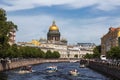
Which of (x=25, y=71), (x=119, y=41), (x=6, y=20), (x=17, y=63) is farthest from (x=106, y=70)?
(x=119, y=41)

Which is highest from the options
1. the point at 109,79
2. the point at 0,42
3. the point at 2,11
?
the point at 2,11

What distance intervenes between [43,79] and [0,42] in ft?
38.6

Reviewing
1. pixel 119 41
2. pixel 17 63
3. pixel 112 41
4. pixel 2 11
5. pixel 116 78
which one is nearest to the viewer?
pixel 116 78

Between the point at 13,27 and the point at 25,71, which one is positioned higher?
the point at 13,27

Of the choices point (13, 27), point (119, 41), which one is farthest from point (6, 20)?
point (119, 41)

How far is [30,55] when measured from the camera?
188 m

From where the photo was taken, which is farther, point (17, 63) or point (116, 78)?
point (17, 63)

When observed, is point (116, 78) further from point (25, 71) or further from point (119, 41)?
point (119, 41)

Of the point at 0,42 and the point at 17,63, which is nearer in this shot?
the point at 0,42

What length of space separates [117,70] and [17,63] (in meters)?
53.4

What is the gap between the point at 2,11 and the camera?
270 feet

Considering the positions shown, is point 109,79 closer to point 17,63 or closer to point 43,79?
point 43,79

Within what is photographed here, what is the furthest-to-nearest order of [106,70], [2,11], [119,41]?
[119,41]
[106,70]
[2,11]

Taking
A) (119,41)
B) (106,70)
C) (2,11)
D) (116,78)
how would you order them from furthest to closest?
(119,41), (106,70), (2,11), (116,78)
